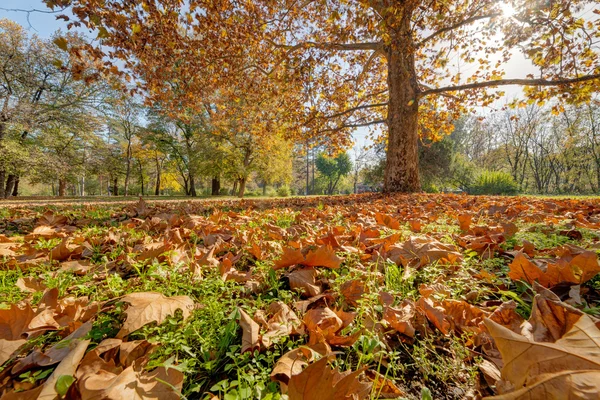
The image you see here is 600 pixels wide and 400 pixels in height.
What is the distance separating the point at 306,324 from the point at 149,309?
56 centimetres

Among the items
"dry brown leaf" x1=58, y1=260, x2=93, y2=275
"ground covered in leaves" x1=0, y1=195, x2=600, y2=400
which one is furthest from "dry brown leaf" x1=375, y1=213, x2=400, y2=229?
"dry brown leaf" x1=58, y1=260, x2=93, y2=275

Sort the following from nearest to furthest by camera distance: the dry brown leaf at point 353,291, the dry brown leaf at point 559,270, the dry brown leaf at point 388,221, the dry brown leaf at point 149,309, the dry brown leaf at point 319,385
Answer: the dry brown leaf at point 319,385 → the dry brown leaf at point 149,309 → the dry brown leaf at point 559,270 → the dry brown leaf at point 353,291 → the dry brown leaf at point 388,221

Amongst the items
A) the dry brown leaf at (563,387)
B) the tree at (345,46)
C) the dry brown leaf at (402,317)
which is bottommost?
the dry brown leaf at (402,317)

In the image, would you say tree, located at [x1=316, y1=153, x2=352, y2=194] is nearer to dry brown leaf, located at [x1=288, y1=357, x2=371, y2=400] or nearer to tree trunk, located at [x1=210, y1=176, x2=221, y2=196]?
tree trunk, located at [x1=210, y1=176, x2=221, y2=196]

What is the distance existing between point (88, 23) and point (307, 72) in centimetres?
434

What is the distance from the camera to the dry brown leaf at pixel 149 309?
820 mm

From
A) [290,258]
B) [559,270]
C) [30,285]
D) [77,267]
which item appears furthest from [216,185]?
[559,270]

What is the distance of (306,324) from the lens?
867mm

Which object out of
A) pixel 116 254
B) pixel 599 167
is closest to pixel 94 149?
pixel 116 254

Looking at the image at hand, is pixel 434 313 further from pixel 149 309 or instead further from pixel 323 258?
pixel 149 309

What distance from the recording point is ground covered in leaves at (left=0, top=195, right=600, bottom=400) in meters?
0.58

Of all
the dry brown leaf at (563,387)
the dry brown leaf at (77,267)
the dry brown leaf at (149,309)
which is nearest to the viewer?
the dry brown leaf at (563,387)

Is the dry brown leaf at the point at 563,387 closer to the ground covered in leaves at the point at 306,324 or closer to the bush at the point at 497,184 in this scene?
the ground covered in leaves at the point at 306,324

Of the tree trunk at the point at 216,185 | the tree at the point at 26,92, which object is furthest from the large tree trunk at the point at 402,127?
the tree trunk at the point at 216,185
